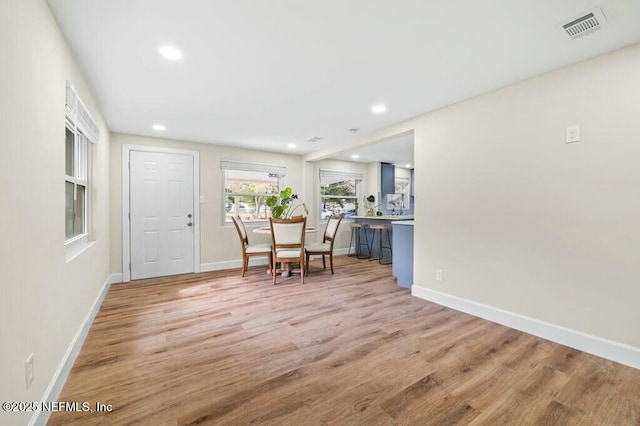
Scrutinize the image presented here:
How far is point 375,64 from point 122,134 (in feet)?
13.1

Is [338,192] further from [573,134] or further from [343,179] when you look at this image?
[573,134]

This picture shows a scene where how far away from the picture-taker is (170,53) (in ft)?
6.86

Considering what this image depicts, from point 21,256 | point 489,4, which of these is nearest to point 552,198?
Result: point 489,4

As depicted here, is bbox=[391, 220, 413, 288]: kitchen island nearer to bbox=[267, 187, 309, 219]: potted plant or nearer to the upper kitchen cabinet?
bbox=[267, 187, 309, 219]: potted plant

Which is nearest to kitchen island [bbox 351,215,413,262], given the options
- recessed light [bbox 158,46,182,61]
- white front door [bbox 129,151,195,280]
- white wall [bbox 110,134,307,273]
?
white wall [bbox 110,134,307,273]

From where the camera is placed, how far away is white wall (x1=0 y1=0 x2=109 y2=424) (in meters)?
1.12

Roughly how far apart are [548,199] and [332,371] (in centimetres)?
226

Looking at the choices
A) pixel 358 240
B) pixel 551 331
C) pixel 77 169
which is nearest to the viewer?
pixel 551 331

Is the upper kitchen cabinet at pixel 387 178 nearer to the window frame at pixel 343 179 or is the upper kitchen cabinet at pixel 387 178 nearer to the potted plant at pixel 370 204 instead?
the potted plant at pixel 370 204

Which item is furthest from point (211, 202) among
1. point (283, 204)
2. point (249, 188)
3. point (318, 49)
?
point (318, 49)

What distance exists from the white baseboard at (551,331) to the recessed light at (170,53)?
11.3 feet

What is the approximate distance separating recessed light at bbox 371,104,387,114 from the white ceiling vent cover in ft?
5.27

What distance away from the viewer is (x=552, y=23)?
1.74 metres

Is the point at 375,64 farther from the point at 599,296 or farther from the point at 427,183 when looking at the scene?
the point at 599,296
